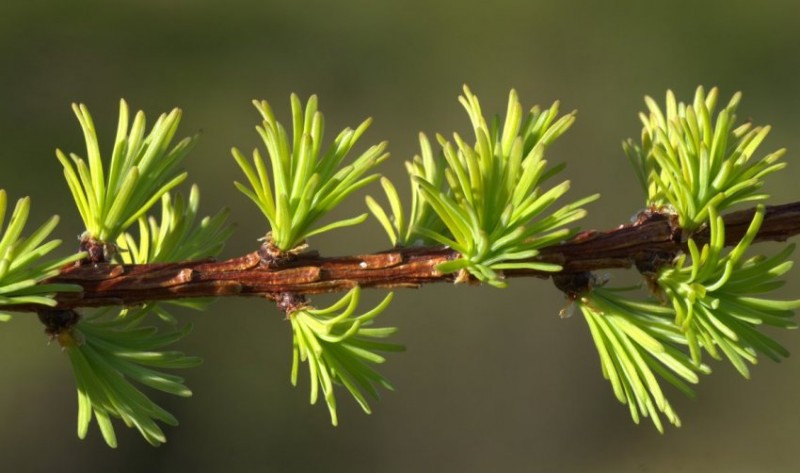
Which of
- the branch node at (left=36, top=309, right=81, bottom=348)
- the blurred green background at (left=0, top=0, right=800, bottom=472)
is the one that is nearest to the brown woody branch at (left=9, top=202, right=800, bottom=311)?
the branch node at (left=36, top=309, right=81, bottom=348)

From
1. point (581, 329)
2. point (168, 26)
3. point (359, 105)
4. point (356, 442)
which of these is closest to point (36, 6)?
point (168, 26)

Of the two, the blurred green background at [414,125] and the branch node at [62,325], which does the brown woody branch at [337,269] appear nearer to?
the branch node at [62,325]

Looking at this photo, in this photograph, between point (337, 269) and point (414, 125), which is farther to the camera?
point (414, 125)

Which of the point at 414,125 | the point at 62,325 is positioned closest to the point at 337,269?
the point at 62,325

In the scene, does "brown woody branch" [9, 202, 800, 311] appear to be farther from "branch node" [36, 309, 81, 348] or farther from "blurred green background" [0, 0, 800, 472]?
"blurred green background" [0, 0, 800, 472]

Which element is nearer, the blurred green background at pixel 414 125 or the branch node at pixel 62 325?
the branch node at pixel 62 325

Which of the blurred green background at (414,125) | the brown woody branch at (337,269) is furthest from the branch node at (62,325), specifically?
the blurred green background at (414,125)

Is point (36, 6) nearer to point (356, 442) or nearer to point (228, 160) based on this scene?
point (228, 160)

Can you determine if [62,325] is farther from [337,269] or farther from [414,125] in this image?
[414,125]
